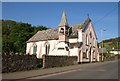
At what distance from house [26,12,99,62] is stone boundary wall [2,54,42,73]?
64.5 ft

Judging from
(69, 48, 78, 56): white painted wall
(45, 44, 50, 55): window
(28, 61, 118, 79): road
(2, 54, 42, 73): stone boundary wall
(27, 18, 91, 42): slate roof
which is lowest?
(28, 61, 118, 79): road

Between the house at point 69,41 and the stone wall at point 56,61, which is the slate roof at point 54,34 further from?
the stone wall at point 56,61

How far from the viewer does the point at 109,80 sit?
15.9 metres

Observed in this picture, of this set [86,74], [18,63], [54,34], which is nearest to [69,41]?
[54,34]

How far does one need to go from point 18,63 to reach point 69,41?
2658 centimetres

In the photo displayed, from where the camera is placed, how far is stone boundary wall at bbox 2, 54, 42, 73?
21.7 m

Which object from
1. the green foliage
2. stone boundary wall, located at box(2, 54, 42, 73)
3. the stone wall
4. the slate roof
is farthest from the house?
stone boundary wall, located at box(2, 54, 42, 73)

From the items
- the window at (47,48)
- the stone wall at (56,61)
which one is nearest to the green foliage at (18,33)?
the window at (47,48)

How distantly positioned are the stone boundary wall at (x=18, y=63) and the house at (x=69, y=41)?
774 inches

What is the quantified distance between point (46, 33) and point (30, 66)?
105 ft

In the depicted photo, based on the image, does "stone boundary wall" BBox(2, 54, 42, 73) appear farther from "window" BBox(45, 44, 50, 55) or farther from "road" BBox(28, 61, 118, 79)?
"window" BBox(45, 44, 50, 55)

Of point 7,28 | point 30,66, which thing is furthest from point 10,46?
point 30,66

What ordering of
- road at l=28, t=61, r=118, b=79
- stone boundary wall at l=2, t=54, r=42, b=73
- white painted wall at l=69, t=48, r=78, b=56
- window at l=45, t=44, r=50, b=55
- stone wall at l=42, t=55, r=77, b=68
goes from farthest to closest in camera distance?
window at l=45, t=44, r=50, b=55
white painted wall at l=69, t=48, r=78, b=56
stone wall at l=42, t=55, r=77, b=68
stone boundary wall at l=2, t=54, r=42, b=73
road at l=28, t=61, r=118, b=79

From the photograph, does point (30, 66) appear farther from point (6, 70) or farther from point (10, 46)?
point (10, 46)
